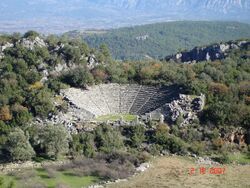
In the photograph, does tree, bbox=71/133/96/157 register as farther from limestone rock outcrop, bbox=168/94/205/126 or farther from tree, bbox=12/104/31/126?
limestone rock outcrop, bbox=168/94/205/126

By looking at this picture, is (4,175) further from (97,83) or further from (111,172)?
(97,83)

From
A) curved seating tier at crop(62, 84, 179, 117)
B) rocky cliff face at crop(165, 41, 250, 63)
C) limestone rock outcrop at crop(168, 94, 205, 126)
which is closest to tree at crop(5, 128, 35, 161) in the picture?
curved seating tier at crop(62, 84, 179, 117)

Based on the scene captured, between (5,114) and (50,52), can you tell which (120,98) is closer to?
(50,52)

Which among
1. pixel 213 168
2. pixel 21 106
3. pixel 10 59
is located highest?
pixel 10 59

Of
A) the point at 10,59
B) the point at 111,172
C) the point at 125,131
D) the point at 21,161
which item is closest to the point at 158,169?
the point at 111,172

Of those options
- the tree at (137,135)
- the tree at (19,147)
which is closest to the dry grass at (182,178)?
the tree at (137,135)

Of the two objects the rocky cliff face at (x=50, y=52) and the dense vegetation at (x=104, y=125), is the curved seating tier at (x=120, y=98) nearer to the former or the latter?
the dense vegetation at (x=104, y=125)

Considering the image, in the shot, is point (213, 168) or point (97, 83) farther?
point (97, 83)

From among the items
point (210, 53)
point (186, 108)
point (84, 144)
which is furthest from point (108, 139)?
point (210, 53)
